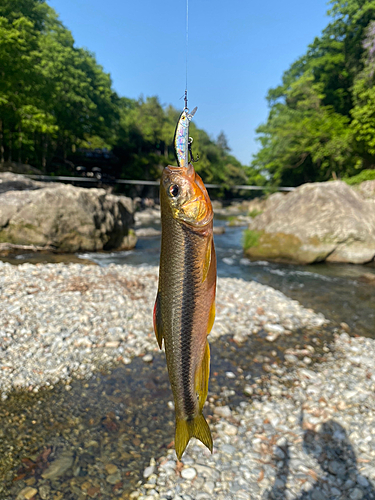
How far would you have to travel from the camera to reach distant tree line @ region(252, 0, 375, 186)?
27.7 meters

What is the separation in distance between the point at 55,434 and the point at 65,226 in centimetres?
1238

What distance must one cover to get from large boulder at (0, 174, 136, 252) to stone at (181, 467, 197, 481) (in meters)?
13.4

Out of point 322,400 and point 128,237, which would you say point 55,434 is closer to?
point 322,400

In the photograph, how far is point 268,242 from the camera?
1866 cm

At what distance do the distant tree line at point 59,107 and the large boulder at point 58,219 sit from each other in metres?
14.3

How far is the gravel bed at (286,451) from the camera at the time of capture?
4.51 meters

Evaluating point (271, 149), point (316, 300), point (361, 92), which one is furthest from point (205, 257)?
point (271, 149)

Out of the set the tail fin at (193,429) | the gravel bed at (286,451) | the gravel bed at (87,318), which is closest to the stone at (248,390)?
the gravel bed at (286,451)

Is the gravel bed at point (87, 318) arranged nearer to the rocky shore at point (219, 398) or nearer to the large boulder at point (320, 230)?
the rocky shore at point (219, 398)

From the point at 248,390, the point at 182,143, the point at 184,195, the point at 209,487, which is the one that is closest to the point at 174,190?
the point at 184,195

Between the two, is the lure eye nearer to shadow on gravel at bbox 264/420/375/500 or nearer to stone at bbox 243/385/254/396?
shadow on gravel at bbox 264/420/375/500

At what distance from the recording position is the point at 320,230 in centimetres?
1734

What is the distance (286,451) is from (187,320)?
173 inches

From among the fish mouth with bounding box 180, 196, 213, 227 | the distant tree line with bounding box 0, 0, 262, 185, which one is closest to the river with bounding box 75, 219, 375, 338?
the fish mouth with bounding box 180, 196, 213, 227
